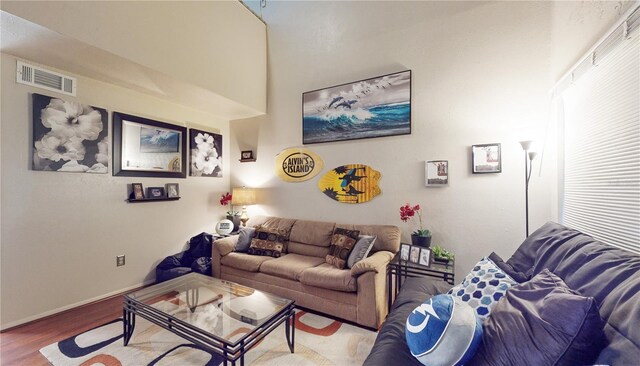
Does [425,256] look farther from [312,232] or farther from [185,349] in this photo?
[185,349]

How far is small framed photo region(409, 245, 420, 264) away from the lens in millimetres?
2379

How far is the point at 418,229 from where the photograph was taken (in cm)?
281

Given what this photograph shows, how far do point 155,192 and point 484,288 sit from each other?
11.8 feet

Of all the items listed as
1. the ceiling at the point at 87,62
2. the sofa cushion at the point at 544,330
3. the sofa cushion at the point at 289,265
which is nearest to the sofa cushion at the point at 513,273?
the sofa cushion at the point at 544,330

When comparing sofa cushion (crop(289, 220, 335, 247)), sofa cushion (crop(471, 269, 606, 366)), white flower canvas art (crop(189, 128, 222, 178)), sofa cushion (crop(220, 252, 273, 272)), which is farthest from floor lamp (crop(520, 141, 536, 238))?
white flower canvas art (crop(189, 128, 222, 178))

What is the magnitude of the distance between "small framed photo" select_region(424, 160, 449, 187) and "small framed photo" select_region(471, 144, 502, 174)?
10.2 inches

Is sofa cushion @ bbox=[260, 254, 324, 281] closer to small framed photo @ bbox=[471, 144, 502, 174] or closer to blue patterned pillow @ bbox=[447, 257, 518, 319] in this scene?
blue patterned pillow @ bbox=[447, 257, 518, 319]

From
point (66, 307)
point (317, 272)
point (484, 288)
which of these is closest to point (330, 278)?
point (317, 272)

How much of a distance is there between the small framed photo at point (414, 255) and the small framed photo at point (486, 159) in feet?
3.32

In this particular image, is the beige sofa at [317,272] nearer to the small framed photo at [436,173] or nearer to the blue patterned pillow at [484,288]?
the small framed photo at [436,173]

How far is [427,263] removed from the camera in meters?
2.32

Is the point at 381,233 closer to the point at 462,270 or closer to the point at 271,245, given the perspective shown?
the point at 462,270

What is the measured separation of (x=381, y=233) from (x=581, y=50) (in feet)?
7.11

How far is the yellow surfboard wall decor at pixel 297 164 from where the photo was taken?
3.47 meters
